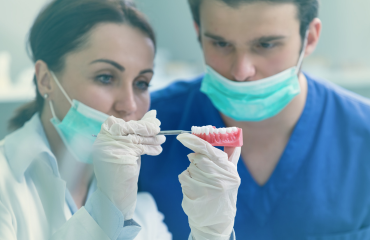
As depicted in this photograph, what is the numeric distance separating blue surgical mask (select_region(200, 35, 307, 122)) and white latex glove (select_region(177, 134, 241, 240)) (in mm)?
323

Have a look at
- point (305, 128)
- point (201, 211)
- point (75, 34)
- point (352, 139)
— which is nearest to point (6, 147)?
point (75, 34)

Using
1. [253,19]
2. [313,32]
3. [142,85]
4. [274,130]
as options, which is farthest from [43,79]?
[313,32]

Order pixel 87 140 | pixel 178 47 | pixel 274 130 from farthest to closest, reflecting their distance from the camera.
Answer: pixel 178 47 → pixel 274 130 → pixel 87 140

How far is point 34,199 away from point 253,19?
73 centimetres

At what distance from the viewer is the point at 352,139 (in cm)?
113

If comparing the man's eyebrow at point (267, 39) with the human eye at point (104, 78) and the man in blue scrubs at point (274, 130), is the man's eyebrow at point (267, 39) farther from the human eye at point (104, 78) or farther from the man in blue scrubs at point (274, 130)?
the human eye at point (104, 78)

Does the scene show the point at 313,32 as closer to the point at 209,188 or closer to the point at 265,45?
the point at 265,45

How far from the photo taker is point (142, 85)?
3.16ft

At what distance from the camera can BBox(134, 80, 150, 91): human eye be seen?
0.94 metres

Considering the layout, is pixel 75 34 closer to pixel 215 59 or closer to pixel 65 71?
pixel 65 71

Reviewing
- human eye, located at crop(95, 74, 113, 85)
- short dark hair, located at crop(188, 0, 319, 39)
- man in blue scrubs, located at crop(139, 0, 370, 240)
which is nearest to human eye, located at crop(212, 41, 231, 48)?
man in blue scrubs, located at crop(139, 0, 370, 240)

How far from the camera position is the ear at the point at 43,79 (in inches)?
33.1

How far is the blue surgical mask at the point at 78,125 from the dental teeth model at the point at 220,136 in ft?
0.90

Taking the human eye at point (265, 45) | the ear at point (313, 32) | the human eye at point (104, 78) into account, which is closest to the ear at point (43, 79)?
the human eye at point (104, 78)
